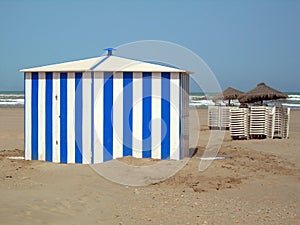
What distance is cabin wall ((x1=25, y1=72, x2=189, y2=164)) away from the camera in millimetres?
9750

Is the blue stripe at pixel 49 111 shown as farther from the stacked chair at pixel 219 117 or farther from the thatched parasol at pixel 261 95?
the stacked chair at pixel 219 117

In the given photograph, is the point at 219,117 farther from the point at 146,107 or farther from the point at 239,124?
the point at 146,107

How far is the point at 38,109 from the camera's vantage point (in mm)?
10250

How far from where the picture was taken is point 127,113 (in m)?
9.81

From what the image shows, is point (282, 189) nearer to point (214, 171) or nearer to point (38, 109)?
point (214, 171)

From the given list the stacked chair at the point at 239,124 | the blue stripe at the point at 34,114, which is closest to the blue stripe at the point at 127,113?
the blue stripe at the point at 34,114

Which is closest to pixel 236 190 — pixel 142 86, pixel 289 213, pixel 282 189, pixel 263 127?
pixel 282 189

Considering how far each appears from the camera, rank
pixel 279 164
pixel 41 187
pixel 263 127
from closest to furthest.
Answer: pixel 41 187 → pixel 279 164 → pixel 263 127

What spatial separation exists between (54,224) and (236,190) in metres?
3.48

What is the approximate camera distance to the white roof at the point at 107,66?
9711 millimetres

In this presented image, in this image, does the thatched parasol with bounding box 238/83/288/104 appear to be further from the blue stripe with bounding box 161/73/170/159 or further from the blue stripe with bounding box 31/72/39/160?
the blue stripe with bounding box 31/72/39/160

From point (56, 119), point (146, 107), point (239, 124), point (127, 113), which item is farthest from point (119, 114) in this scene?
point (239, 124)

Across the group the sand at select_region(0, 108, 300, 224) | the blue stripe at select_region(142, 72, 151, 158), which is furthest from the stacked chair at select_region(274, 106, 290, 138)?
the blue stripe at select_region(142, 72, 151, 158)

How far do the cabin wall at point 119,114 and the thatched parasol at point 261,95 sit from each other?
992 centimetres
